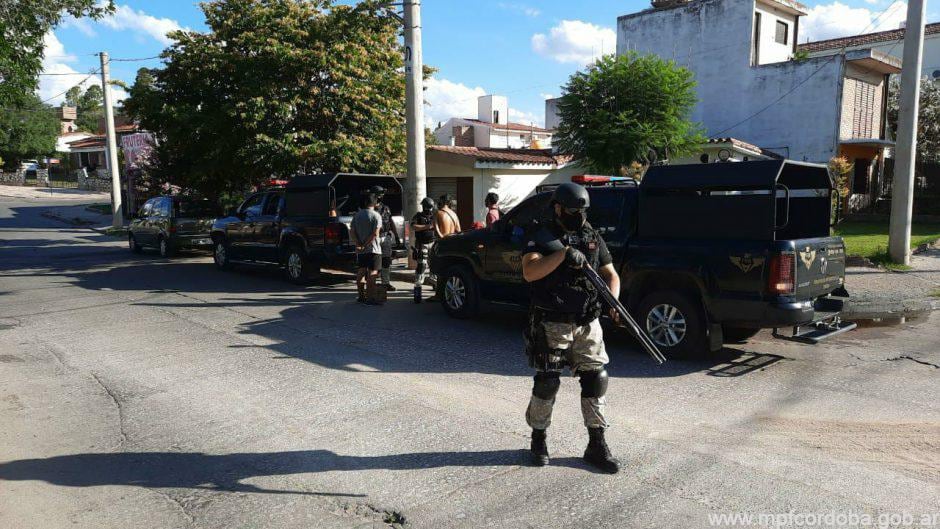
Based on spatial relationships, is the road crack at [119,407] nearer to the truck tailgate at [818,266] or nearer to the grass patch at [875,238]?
the truck tailgate at [818,266]

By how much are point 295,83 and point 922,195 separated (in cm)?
1861

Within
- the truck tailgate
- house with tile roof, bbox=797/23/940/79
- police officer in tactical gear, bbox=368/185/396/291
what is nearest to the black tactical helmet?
the truck tailgate

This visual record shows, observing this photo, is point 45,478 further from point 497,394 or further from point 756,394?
point 756,394

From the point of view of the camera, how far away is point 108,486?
400 centimetres

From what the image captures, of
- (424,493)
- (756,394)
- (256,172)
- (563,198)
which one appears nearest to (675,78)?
(256,172)

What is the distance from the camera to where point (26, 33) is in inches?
650

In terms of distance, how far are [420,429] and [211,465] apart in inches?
55.9

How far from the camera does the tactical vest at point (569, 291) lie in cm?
398

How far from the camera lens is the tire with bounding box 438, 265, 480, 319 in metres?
8.60

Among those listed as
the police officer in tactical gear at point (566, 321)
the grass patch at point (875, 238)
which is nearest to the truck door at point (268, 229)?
the police officer in tactical gear at point (566, 321)

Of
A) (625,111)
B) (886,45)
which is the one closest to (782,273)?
(625,111)

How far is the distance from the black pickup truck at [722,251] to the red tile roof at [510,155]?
10527mm

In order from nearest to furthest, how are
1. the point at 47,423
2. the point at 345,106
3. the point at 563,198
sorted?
the point at 563,198 < the point at 47,423 < the point at 345,106

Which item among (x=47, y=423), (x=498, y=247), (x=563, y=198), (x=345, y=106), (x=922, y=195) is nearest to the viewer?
(x=563, y=198)
